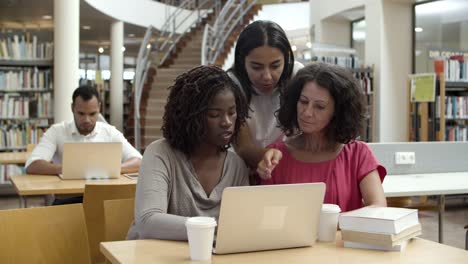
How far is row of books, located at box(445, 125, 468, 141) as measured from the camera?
7582 mm

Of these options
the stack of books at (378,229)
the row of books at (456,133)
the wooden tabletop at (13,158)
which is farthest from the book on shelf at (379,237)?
the row of books at (456,133)

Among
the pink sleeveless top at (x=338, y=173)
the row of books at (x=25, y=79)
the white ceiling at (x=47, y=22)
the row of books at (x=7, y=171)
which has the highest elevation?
the white ceiling at (x=47, y=22)

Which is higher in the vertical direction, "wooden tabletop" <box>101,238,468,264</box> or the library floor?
"wooden tabletop" <box>101,238,468,264</box>

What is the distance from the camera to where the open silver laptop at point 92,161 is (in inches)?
135

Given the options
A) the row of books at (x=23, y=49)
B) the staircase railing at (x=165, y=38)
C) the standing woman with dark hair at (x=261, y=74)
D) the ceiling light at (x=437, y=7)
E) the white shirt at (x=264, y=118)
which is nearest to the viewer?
the standing woman with dark hair at (x=261, y=74)

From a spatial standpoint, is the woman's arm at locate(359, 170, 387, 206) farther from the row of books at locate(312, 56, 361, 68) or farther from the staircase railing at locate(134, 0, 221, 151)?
the staircase railing at locate(134, 0, 221, 151)

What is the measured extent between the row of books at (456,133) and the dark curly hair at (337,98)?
591cm

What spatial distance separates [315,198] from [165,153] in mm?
553

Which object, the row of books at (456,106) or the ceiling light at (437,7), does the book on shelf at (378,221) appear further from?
the ceiling light at (437,7)

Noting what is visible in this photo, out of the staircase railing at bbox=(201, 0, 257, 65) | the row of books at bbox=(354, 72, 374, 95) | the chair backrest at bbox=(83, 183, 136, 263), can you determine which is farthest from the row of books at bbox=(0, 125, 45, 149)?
the chair backrest at bbox=(83, 183, 136, 263)

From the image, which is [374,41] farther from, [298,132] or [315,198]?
[315,198]

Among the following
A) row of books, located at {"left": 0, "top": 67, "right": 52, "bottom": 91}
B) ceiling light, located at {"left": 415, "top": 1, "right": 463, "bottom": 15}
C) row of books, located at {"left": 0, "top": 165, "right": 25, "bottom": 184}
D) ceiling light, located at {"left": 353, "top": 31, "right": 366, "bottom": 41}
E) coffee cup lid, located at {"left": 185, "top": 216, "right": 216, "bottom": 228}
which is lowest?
row of books, located at {"left": 0, "top": 165, "right": 25, "bottom": 184}

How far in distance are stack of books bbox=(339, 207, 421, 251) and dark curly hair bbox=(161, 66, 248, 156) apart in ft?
1.81

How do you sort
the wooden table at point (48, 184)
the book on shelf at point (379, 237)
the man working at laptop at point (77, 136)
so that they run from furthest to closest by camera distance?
the man working at laptop at point (77, 136) → the wooden table at point (48, 184) → the book on shelf at point (379, 237)
